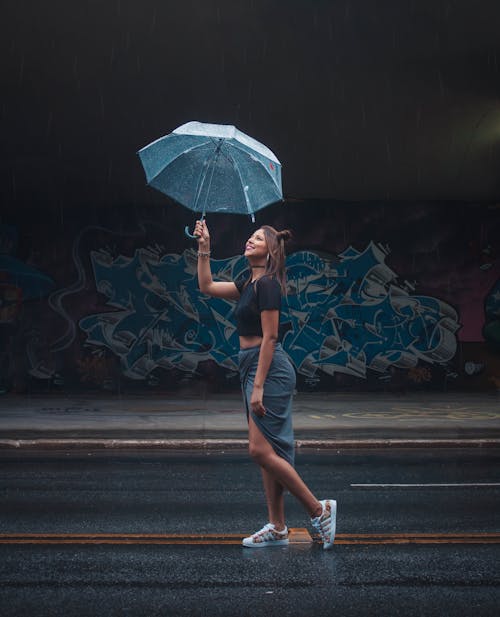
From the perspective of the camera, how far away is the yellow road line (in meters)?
5.42

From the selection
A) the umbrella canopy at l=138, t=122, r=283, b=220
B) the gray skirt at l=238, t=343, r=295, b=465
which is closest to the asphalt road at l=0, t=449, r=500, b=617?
the gray skirt at l=238, t=343, r=295, b=465

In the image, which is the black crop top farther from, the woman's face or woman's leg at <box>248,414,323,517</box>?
woman's leg at <box>248,414,323,517</box>

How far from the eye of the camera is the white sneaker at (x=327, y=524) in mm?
5188

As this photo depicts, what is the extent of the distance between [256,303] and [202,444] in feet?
18.1

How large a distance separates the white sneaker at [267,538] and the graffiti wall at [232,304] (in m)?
10.9

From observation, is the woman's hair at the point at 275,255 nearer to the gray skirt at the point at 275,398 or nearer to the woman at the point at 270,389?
the woman at the point at 270,389

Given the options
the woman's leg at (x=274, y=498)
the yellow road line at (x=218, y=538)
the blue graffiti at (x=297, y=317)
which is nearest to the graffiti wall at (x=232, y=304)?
the blue graffiti at (x=297, y=317)

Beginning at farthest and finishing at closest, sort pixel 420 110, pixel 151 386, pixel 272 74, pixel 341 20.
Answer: pixel 151 386, pixel 420 110, pixel 272 74, pixel 341 20

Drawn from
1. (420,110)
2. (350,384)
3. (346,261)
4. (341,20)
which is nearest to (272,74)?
(341,20)

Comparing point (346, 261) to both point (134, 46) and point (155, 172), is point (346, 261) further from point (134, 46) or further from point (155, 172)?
point (155, 172)

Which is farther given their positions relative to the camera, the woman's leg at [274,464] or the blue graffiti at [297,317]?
the blue graffiti at [297,317]

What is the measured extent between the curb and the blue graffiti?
18.6 feet

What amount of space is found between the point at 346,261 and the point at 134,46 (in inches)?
294

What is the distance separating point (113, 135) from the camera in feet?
43.2
